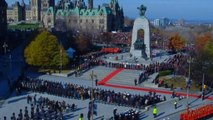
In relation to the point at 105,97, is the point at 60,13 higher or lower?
higher

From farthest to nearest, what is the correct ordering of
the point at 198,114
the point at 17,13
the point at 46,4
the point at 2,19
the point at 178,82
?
the point at 17,13 < the point at 46,4 < the point at 2,19 < the point at 178,82 < the point at 198,114

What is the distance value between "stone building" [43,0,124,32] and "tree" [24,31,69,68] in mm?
75217

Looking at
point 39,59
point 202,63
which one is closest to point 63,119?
point 202,63

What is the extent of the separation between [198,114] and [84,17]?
113723 millimetres

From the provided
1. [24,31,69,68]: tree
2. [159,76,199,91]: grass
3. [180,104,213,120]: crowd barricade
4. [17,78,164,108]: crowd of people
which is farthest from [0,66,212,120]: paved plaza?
[24,31,69,68]: tree

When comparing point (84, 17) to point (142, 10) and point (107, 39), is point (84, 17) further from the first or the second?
point (142, 10)

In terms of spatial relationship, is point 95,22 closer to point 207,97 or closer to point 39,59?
point 39,59

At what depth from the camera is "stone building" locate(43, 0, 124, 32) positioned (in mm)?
144500

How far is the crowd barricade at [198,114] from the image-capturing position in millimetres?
35641

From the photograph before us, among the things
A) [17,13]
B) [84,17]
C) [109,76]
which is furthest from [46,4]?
[109,76]

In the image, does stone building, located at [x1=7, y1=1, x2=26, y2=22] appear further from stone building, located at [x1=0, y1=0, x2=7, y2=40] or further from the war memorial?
the war memorial

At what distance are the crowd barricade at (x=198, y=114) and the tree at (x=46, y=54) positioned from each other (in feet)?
94.9

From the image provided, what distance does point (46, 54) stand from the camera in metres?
63.1

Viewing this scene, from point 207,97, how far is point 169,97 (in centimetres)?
419
